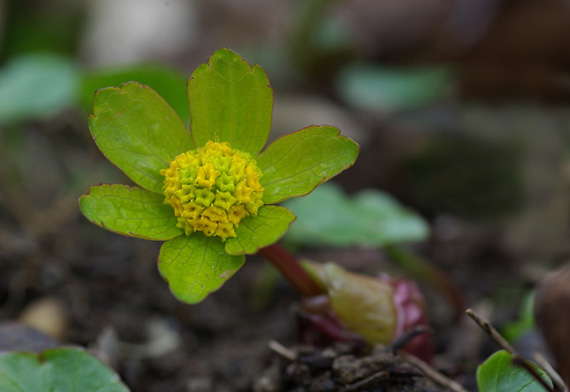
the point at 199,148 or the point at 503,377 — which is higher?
the point at 199,148

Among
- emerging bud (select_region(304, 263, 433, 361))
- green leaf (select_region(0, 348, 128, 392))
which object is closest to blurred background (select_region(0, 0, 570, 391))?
green leaf (select_region(0, 348, 128, 392))

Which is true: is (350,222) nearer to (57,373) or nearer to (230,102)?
(230,102)

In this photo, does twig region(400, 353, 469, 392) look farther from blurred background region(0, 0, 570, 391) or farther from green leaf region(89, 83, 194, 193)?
green leaf region(89, 83, 194, 193)

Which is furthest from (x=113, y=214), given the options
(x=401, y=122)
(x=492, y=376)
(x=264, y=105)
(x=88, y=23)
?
(x=88, y=23)

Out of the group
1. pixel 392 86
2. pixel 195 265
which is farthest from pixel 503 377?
pixel 392 86

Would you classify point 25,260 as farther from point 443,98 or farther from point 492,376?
point 443,98

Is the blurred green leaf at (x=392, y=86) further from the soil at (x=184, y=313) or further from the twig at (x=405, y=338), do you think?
the twig at (x=405, y=338)
